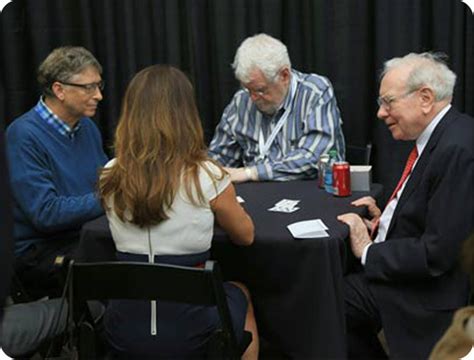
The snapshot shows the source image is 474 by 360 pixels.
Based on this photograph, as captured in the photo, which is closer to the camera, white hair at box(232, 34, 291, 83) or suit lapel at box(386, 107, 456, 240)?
suit lapel at box(386, 107, 456, 240)

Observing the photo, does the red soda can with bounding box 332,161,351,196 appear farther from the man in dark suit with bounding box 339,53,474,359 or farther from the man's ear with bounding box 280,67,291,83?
the man's ear with bounding box 280,67,291,83

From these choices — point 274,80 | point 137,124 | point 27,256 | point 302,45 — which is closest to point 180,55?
point 302,45

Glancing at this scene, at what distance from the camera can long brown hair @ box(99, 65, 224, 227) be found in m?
1.86

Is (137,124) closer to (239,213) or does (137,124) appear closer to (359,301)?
(239,213)

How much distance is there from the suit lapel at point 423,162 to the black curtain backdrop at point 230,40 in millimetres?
1199

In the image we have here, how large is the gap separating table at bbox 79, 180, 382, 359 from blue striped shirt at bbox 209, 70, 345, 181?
43 cm

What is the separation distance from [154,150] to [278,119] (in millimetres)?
1105

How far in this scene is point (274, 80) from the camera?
283cm

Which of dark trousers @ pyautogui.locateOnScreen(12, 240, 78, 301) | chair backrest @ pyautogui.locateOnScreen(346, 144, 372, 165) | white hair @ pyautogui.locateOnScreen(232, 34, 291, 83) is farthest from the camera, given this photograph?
chair backrest @ pyautogui.locateOnScreen(346, 144, 372, 165)

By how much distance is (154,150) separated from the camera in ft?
6.13

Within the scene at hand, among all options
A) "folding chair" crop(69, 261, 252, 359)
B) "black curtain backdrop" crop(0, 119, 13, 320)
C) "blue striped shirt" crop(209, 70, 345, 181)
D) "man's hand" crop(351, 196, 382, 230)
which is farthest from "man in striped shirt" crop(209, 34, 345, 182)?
"black curtain backdrop" crop(0, 119, 13, 320)

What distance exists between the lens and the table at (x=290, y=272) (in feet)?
6.51

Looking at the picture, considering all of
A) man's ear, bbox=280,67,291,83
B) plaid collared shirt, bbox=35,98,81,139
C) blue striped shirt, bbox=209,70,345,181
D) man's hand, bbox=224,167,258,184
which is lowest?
man's hand, bbox=224,167,258,184

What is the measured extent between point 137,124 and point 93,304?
0.62 m
